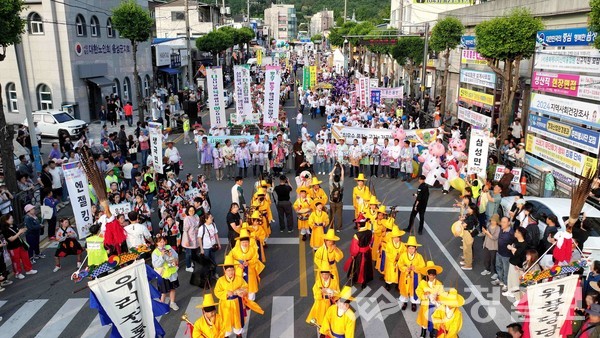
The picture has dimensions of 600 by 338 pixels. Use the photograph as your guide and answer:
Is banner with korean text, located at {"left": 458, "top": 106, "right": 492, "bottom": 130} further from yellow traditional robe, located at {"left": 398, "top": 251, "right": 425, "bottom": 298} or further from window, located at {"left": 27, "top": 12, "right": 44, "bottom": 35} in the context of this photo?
window, located at {"left": 27, "top": 12, "right": 44, "bottom": 35}

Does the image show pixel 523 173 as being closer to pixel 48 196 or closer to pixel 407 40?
pixel 48 196

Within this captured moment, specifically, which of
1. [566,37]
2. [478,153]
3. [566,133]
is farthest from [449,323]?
[566,37]

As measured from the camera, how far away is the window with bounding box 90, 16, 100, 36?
29.7 meters

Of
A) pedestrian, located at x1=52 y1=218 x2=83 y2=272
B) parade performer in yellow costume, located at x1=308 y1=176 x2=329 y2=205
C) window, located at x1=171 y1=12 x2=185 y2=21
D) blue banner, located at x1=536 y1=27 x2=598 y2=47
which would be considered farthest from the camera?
window, located at x1=171 y1=12 x2=185 y2=21

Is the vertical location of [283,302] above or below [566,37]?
below

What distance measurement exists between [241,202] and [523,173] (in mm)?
8883

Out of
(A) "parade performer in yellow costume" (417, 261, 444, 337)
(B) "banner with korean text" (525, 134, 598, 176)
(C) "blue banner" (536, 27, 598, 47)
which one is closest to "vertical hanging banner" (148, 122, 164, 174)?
(A) "parade performer in yellow costume" (417, 261, 444, 337)

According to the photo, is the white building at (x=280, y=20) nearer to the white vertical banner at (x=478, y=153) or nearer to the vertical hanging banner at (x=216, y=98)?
the vertical hanging banner at (x=216, y=98)

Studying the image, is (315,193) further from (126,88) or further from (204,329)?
(126,88)

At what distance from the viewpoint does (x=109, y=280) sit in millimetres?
6785

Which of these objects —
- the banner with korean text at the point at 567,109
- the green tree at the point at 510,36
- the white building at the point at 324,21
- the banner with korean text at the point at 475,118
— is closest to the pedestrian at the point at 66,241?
the banner with korean text at the point at 567,109

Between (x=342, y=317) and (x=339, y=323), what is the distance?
0.10m

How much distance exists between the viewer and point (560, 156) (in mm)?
15625

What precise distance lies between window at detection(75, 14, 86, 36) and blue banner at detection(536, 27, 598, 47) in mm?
23215
